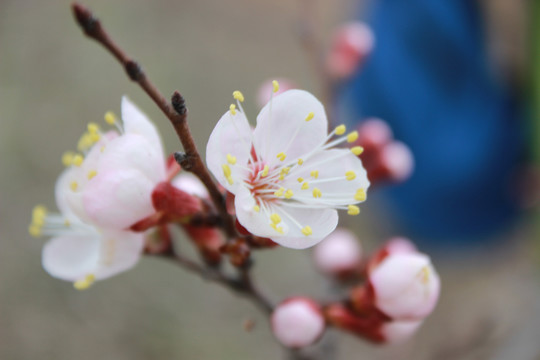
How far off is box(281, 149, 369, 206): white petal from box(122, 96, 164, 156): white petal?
0.51ft

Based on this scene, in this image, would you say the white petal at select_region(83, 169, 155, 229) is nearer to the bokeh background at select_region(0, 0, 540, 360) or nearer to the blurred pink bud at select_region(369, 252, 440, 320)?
the blurred pink bud at select_region(369, 252, 440, 320)

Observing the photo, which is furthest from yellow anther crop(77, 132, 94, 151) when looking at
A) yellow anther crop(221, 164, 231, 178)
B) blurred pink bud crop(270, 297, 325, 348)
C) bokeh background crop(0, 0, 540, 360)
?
bokeh background crop(0, 0, 540, 360)

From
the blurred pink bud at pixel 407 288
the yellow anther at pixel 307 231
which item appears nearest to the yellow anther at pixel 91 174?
the yellow anther at pixel 307 231

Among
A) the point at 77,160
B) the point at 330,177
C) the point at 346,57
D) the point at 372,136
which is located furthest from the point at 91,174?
the point at 346,57

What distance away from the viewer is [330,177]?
0.55m

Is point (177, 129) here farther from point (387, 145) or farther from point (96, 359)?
point (96, 359)

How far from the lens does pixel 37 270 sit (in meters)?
1.69

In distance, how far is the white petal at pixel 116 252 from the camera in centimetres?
55

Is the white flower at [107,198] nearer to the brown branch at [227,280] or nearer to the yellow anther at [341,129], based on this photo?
the brown branch at [227,280]

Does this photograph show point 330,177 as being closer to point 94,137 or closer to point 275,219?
point 275,219

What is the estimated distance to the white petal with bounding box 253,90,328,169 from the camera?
1.72 ft

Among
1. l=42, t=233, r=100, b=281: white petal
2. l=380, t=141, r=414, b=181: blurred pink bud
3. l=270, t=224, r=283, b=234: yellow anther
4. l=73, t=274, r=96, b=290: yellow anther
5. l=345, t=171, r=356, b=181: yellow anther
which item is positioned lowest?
l=73, t=274, r=96, b=290: yellow anther

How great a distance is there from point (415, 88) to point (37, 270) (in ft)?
4.98

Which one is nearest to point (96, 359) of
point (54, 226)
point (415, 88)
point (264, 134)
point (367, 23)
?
point (54, 226)
